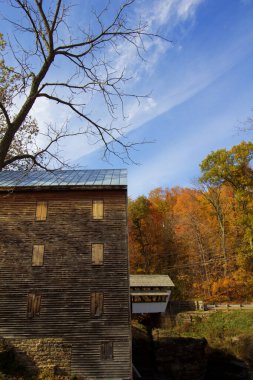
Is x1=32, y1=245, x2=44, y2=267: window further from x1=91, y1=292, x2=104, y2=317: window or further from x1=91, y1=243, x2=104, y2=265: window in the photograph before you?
x1=91, y1=292, x2=104, y2=317: window

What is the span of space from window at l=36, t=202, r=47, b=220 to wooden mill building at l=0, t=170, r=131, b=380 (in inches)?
2.4

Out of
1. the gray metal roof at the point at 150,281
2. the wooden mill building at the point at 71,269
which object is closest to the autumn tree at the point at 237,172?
the gray metal roof at the point at 150,281

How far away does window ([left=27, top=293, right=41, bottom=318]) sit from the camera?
1859cm

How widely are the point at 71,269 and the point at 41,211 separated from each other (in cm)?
401

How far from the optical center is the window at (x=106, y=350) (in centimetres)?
Answer: 1787

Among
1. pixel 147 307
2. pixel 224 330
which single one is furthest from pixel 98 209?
pixel 224 330

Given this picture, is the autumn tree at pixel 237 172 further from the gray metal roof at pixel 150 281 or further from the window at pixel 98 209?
the window at pixel 98 209

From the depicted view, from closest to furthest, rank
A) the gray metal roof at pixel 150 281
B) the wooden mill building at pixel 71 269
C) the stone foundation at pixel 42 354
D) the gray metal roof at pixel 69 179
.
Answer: the stone foundation at pixel 42 354 < the wooden mill building at pixel 71 269 < the gray metal roof at pixel 69 179 < the gray metal roof at pixel 150 281

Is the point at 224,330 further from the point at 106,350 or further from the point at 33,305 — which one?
the point at 33,305

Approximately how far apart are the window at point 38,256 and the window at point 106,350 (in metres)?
5.58

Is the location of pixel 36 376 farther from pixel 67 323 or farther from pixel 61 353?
pixel 67 323

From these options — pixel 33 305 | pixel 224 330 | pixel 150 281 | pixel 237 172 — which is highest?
pixel 237 172

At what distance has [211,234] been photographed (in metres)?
37.4

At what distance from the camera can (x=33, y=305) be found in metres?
18.8
